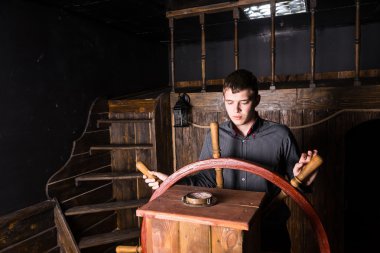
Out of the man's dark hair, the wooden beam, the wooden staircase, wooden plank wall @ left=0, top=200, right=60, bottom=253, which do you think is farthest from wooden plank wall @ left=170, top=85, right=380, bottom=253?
wooden plank wall @ left=0, top=200, right=60, bottom=253

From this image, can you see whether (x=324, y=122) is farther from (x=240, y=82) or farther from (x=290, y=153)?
(x=240, y=82)

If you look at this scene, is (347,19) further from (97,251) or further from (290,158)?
(97,251)

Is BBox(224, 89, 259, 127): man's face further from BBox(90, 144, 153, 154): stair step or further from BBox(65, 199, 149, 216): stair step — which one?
BBox(65, 199, 149, 216): stair step

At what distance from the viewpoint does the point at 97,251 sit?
319 centimetres

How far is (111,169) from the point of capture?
347cm

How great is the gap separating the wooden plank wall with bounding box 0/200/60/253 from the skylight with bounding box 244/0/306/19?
2928 millimetres

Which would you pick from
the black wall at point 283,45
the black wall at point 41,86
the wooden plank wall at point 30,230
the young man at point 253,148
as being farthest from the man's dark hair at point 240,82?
the black wall at point 283,45

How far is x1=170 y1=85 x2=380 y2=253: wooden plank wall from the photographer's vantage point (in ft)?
8.39

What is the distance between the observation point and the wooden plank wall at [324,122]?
256 cm

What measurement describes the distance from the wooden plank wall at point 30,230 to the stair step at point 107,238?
0.81 feet

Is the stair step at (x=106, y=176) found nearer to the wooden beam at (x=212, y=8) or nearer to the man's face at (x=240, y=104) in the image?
the wooden beam at (x=212, y=8)

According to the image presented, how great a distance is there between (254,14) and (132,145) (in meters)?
2.13

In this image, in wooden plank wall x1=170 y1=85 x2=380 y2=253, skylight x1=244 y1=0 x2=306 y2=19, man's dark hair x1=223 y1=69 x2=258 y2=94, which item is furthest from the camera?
skylight x1=244 y1=0 x2=306 y2=19

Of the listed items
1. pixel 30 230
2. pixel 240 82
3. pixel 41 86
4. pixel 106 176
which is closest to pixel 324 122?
pixel 240 82
